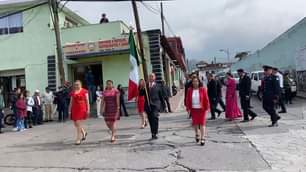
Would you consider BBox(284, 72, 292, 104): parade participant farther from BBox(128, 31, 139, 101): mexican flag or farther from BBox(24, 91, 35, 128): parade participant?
BBox(24, 91, 35, 128): parade participant

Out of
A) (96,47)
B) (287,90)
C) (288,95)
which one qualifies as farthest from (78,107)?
(287,90)

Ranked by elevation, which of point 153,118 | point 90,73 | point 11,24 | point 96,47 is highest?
point 11,24

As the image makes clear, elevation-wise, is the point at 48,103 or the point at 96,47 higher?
the point at 96,47

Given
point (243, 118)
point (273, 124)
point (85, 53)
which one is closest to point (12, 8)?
point (85, 53)

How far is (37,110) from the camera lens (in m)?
18.7

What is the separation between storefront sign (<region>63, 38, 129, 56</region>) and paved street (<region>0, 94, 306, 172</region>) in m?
7.60

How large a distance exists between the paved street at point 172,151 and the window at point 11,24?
12.4m

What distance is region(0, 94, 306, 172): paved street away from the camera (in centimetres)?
798

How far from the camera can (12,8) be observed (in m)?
24.2

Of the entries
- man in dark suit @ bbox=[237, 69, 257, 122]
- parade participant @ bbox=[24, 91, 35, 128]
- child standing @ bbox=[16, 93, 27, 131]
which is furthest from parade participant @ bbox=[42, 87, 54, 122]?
man in dark suit @ bbox=[237, 69, 257, 122]

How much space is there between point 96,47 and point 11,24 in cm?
694

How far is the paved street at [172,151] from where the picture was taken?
7977 mm

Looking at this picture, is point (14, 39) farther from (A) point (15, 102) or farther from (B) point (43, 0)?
(A) point (15, 102)

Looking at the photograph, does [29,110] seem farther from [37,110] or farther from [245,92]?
[245,92]
